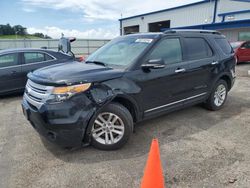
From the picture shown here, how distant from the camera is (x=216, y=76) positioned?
5.06 meters

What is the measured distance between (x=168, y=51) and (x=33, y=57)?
446 centimetres

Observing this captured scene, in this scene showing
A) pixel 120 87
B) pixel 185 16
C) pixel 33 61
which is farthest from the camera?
pixel 185 16

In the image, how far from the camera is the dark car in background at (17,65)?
6.39 meters

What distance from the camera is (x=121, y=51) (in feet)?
13.6

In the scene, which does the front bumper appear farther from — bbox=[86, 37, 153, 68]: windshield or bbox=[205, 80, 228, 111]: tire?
bbox=[205, 80, 228, 111]: tire

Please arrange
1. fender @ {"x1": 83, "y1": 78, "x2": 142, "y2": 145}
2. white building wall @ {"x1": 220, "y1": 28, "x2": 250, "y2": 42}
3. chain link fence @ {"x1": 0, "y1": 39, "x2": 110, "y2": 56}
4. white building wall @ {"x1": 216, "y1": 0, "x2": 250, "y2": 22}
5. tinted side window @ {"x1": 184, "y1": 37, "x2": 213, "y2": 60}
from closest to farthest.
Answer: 1. fender @ {"x1": 83, "y1": 78, "x2": 142, "y2": 145}
2. tinted side window @ {"x1": 184, "y1": 37, "x2": 213, "y2": 60}
3. white building wall @ {"x1": 220, "y1": 28, "x2": 250, "y2": 42}
4. white building wall @ {"x1": 216, "y1": 0, "x2": 250, "y2": 22}
5. chain link fence @ {"x1": 0, "y1": 39, "x2": 110, "y2": 56}

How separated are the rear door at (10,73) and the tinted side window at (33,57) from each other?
0.22 m

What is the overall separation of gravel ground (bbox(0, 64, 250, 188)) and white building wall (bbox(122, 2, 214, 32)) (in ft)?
71.3

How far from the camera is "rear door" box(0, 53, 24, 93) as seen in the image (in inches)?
251

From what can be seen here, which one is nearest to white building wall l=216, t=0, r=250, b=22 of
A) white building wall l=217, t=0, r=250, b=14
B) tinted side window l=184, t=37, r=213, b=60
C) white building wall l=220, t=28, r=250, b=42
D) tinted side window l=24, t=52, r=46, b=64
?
white building wall l=217, t=0, r=250, b=14

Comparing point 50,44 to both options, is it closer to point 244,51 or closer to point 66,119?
point 244,51

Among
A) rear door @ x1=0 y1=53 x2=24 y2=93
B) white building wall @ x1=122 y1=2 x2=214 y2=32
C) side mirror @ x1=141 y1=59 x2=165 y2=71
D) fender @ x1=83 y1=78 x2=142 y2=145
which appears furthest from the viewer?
white building wall @ x1=122 y1=2 x2=214 y2=32

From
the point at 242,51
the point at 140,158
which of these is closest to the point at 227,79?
the point at 140,158

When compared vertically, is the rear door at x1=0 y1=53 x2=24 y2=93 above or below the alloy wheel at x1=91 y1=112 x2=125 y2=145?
above
